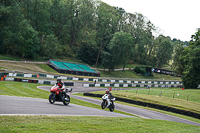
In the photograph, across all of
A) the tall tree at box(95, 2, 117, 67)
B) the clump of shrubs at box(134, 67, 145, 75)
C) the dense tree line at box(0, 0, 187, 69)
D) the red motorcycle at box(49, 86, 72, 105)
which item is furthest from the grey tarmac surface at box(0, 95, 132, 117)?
the clump of shrubs at box(134, 67, 145, 75)

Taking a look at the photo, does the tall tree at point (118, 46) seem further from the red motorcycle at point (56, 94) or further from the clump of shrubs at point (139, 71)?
the red motorcycle at point (56, 94)

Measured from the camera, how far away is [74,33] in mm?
99125

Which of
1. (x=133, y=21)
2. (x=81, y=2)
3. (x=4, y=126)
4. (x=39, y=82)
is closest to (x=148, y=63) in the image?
(x=133, y=21)

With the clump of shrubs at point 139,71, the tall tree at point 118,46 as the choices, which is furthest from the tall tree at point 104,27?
the clump of shrubs at point 139,71

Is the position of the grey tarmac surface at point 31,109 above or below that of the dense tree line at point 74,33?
below

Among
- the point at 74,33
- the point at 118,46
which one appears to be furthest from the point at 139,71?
the point at 74,33

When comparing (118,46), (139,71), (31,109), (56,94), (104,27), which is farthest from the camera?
(139,71)

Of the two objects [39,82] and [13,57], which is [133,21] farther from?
[39,82]

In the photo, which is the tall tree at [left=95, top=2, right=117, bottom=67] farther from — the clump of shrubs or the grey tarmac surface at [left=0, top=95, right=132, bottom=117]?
the grey tarmac surface at [left=0, top=95, right=132, bottom=117]

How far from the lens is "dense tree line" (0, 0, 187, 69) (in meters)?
68.1

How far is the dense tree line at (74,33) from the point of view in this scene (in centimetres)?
6806

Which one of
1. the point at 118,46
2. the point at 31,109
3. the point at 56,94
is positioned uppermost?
the point at 118,46

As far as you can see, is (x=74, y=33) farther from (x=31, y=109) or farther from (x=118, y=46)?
(x=31, y=109)

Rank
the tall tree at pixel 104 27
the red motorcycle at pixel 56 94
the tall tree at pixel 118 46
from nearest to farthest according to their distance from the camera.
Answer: the red motorcycle at pixel 56 94, the tall tree at pixel 118 46, the tall tree at pixel 104 27
